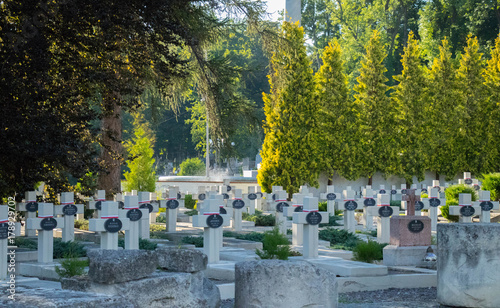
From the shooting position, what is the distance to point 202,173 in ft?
147

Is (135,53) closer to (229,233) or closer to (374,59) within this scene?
(229,233)

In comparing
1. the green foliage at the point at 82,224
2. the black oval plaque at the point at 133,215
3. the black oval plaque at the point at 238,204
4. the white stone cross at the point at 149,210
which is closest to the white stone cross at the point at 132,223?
the black oval plaque at the point at 133,215

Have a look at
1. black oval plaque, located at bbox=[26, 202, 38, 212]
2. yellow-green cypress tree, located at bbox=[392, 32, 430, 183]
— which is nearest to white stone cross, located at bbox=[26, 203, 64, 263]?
black oval plaque, located at bbox=[26, 202, 38, 212]

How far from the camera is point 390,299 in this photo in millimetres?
7984

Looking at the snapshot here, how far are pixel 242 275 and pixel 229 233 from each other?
8.18 m

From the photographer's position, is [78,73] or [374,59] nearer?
[78,73]

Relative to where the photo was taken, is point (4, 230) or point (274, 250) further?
point (274, 250)

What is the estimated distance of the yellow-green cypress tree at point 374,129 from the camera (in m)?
26.2

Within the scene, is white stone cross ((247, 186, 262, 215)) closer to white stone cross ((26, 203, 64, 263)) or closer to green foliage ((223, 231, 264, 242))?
green foliage ((223, 231, 264, 242))

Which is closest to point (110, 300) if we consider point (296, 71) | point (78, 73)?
point (78, 73)

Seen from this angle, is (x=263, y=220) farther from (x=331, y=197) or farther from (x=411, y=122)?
(x=411, y=122)

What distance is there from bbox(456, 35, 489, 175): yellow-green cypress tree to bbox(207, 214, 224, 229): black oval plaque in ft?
63.8

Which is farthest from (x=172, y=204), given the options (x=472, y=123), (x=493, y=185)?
(x=472, y=123)

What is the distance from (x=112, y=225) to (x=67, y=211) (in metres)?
3.06
